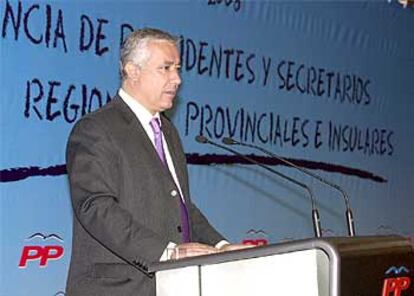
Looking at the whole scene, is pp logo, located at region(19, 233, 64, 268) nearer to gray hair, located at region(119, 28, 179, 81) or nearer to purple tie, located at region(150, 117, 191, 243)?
purple tie, located at region(150, 117, 191, 243)

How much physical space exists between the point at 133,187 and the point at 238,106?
1935 millimetres

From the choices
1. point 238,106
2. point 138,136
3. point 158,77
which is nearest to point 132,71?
point 158,77

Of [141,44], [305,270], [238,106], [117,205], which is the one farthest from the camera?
[238,106]

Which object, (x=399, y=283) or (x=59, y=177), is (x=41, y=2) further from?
(x=399, y=283)

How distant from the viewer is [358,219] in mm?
5168

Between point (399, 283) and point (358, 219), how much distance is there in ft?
10.9

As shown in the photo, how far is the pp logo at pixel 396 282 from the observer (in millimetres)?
1845

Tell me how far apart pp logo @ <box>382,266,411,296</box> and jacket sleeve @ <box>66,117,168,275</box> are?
0.57 m

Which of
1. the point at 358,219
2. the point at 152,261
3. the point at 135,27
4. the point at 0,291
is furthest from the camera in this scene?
the point at 358,219

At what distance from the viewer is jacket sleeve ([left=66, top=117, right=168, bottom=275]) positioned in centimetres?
217

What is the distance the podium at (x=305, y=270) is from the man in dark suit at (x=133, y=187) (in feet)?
0.39

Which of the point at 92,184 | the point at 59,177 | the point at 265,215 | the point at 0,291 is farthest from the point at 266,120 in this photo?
the point at 92,184

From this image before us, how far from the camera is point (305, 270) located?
5.88 feet

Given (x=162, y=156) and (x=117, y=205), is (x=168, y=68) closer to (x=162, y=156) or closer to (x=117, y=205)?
(x=162, y=156)
